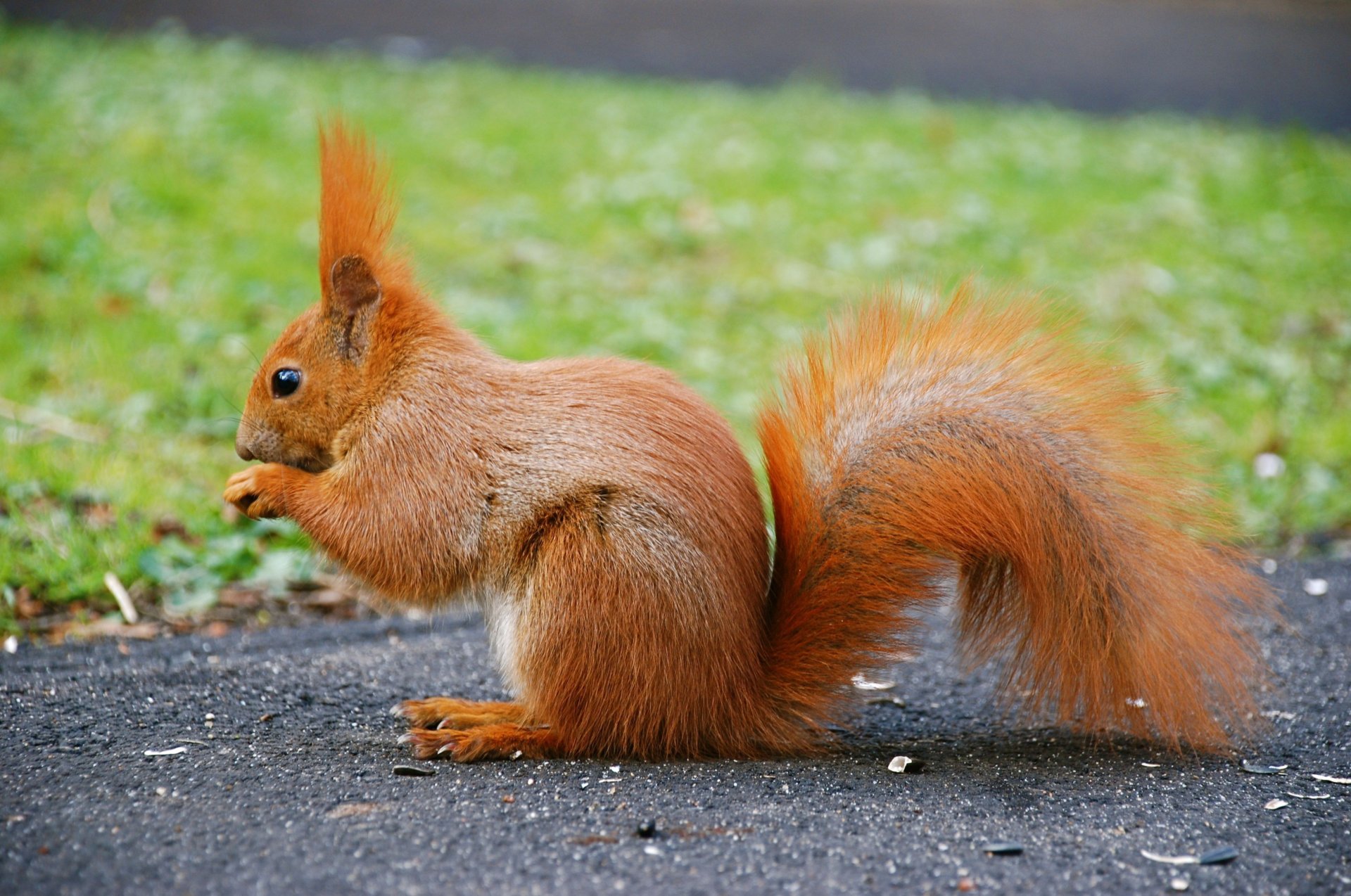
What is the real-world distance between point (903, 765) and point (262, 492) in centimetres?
126

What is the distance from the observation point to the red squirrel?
1997 mm

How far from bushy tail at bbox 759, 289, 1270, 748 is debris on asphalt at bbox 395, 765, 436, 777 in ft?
2.00

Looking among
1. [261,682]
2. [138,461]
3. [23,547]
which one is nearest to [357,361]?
[261,682]

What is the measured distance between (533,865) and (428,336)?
1.06 m

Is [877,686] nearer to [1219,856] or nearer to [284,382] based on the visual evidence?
[1219,856]

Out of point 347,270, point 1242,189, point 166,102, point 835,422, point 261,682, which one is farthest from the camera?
point 1242,189

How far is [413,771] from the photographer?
2039 millimetres

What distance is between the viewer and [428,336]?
7.62ft

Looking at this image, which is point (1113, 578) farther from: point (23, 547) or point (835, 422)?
point (23, 547)

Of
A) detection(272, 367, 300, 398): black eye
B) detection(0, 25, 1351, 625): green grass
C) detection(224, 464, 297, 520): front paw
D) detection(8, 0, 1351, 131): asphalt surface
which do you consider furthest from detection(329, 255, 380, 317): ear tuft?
detection(8, 0, 1351, 131): asphalt surface

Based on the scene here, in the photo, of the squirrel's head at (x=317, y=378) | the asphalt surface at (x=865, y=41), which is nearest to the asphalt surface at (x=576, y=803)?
the squirrel's head at (x=317, y=378)

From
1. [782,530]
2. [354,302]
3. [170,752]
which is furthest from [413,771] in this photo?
[354,302]

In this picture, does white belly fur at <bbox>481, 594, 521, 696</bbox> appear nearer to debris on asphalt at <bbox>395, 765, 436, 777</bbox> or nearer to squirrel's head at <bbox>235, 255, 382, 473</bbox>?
debris on asphalt at <bbox>395, 765, 436, 777</bbox>

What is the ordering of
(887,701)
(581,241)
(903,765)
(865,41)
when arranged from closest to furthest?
(903,765) → (887,701) → (581,241) → (865,41)
